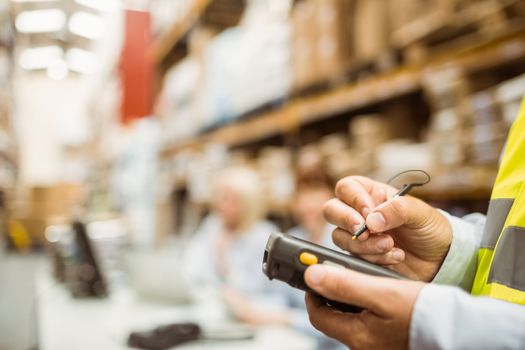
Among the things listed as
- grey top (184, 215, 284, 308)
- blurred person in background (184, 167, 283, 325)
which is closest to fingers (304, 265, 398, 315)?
grey top (184, 215, 284, 308)

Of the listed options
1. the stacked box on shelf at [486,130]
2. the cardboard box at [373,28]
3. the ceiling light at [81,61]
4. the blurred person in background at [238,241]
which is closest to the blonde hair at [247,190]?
the blurred person in background at [238,241]

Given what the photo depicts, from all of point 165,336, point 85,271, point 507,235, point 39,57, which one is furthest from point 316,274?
point 39,57

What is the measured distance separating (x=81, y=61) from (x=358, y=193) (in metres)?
10.5

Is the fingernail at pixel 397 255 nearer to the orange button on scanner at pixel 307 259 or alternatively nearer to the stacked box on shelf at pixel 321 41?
the orange button on scanner at pixel 307 259

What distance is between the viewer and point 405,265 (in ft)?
2.35

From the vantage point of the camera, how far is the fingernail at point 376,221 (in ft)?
1.94

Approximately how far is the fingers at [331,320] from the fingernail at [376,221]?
0.11 meters

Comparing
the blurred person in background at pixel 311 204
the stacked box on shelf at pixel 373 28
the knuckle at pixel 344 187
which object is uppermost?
the stacked box on shelf at pixel 373 28

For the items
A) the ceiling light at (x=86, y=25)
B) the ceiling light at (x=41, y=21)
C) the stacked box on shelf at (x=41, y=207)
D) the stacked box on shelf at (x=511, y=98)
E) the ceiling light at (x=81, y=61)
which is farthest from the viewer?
the ceiling light at (x=81, y=61)

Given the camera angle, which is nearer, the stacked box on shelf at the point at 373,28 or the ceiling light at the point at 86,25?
the stacked box on shelf at the point at 373,28

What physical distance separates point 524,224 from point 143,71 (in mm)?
3368

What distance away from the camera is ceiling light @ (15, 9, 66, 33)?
250 inches

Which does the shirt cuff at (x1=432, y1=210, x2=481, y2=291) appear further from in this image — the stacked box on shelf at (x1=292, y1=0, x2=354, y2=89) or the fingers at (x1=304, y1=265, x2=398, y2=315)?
the stacked box on shelf at (x1=292, y1=0, x2=354, y2=89)

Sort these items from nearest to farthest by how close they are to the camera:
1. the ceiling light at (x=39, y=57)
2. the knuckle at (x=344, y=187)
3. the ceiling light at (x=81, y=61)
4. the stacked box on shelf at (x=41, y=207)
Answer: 1. the knuckle at (x=344, y=187)
2. the stacked box on shelf at (x=41, y=207)
3. the ceiling light at (x=39, y=57)
4. the ceiling light at (x=81, y=61)
